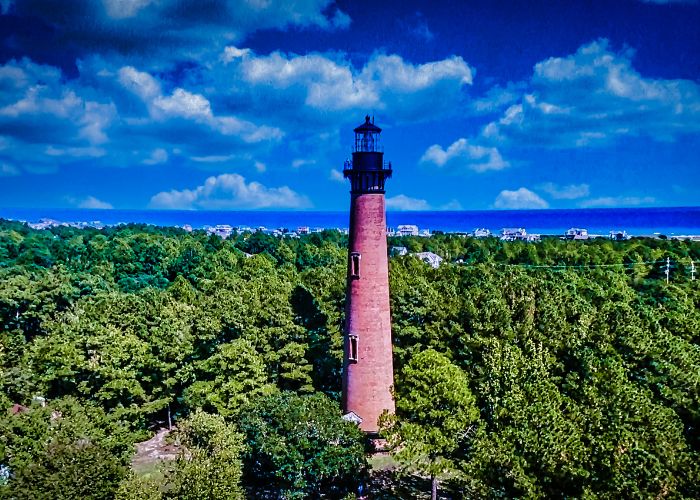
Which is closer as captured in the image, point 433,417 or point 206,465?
point 206,465

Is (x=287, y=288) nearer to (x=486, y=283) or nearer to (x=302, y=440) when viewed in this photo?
(x=486, y=283)

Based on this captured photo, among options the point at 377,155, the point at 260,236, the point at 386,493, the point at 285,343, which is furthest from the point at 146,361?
the point at 260,236

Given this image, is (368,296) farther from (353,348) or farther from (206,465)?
(206,465)

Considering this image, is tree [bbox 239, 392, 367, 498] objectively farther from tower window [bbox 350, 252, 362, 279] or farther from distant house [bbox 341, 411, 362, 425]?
tower window [bbox 350, 252, 362, 279]

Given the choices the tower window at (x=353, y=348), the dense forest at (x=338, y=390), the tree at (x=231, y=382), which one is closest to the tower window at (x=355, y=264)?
the tower window at (x=353, y=348)

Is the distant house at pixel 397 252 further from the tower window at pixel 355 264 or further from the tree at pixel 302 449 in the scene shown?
the tree at pixel 302 449

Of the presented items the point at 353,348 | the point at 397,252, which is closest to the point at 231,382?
the point at 353,348
